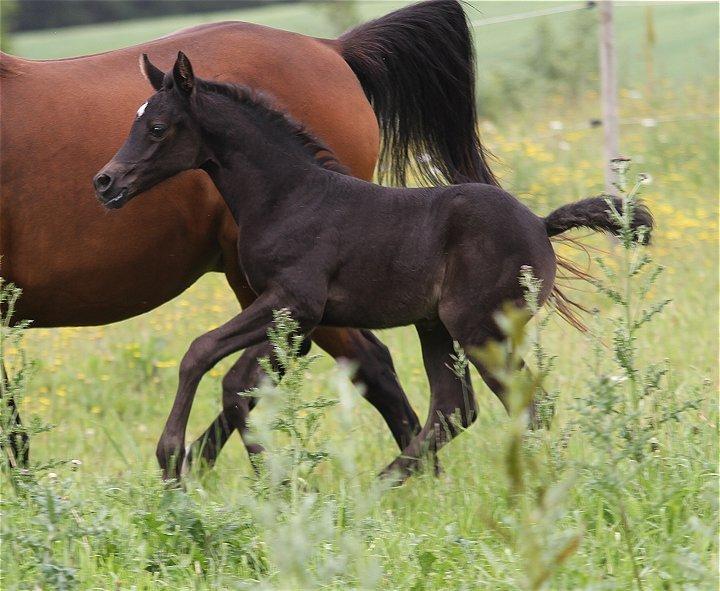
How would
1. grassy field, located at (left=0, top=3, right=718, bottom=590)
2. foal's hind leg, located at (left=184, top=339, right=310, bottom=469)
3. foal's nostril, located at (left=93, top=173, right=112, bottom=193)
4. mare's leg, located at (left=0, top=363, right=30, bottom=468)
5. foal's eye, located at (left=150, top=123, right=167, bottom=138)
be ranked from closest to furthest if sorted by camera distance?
grassy field, located at (left=0, top=3, right=718, bottom=590), mare's leg, located at (left=0, top=363, right=30, bottom=468), foal's nostril, located at (left=93, top=173, right=112, bottom=193), foal's eye, located at (left=150, top=123, right=167, bottom=138), foal's hind leg, located at (left=184, top=339, right=310, bottom=469)

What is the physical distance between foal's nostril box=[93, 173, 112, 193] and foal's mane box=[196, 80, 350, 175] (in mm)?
507

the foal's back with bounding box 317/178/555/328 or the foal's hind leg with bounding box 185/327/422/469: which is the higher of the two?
the foal's back with bounding box 317/178/555/328

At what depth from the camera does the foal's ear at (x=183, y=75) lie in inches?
144

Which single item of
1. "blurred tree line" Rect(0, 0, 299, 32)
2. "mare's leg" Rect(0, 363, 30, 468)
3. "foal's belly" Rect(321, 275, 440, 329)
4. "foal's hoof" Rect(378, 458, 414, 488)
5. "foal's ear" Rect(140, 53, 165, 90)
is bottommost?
"blurred tree line" Rect(0, 0, 299, 32)

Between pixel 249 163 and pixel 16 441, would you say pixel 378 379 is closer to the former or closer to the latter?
pixel 249 163

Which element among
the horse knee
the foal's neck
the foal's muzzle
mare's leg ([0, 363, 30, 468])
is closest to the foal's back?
the foal's neck

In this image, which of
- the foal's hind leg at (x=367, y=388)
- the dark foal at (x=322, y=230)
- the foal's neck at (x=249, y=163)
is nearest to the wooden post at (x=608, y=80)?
the foal's hind leg at (x=367, y=388)

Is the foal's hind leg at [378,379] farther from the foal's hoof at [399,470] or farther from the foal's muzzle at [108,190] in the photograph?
the foal's muzzle at [108,190]

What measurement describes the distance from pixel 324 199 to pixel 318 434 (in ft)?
4.84

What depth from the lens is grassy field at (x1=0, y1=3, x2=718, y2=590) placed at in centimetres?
241

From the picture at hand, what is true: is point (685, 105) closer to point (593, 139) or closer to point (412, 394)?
point (593, 139)

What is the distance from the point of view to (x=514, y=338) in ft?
4.71

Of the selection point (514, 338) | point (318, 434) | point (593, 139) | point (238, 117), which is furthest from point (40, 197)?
point (593, 139)

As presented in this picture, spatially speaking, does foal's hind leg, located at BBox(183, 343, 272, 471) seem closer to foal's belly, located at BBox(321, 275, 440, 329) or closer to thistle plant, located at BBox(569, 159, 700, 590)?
foal's belly, located at BBox(321, 275, 440, 329)
